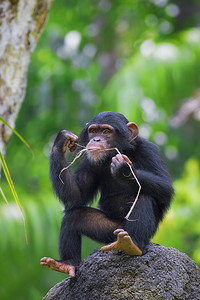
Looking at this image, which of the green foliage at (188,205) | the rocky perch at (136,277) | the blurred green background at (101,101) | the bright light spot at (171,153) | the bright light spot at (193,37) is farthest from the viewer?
the bright light spot at (171,153)

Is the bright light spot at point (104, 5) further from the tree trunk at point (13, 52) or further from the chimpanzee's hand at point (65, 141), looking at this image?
the chimpanzee's hand at point (65, 141)

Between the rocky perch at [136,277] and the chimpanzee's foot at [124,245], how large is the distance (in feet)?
0.24

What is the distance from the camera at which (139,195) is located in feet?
16.4

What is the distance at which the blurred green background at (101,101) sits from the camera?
11.5m

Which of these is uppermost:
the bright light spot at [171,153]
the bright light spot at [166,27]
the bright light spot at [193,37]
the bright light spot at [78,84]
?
the bright light spot at [166,27]

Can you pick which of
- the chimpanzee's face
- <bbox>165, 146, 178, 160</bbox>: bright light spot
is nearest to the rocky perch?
the chimpanzee's face

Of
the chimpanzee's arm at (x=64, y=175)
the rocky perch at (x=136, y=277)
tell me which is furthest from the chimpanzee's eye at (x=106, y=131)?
the rocky perch at (x=136, y=277)

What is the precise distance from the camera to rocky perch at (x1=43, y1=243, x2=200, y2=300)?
4238mm

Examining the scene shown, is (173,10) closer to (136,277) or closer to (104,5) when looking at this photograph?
(104,5)

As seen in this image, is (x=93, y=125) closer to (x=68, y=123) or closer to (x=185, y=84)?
(x=185, y=84)

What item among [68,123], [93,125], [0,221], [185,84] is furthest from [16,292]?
[93,125]

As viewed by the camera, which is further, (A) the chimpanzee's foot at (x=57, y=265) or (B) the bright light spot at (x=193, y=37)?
(B) the bright light spot at (x=193, y=37)

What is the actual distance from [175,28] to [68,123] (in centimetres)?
530

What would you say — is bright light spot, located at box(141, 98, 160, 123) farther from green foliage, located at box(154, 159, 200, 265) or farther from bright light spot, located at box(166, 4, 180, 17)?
bright light spot, located at box(166, 4, 180, 17)
